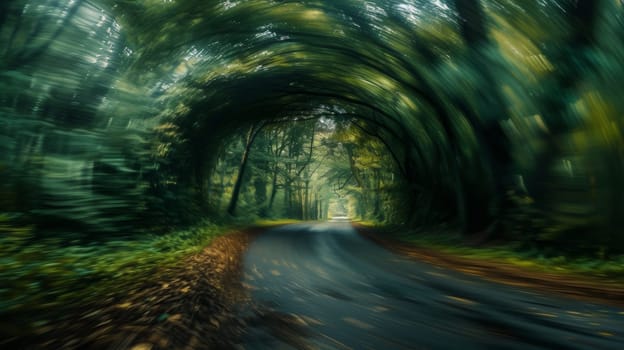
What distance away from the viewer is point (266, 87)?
15.6m

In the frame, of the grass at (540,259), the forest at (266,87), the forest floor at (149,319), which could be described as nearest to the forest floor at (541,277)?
the grass at (540,259)

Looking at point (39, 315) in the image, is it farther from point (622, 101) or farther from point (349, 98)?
point (349, 98)

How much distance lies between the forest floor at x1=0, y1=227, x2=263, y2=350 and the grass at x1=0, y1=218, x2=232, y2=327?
14 cm

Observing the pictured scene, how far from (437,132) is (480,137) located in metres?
4.07

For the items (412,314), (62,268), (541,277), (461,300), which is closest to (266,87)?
(62,268)

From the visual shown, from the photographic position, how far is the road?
10.1ft

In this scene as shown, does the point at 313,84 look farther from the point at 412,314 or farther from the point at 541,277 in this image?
the point at 412,314

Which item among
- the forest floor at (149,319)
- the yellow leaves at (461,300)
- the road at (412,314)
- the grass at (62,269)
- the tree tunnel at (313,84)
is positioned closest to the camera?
the forest floor at (149,319)

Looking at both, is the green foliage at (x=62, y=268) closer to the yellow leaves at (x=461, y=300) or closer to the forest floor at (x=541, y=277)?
the yellow leaves at (x=461, y=300)

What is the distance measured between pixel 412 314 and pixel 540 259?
4.90m

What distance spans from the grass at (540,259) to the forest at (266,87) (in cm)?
16

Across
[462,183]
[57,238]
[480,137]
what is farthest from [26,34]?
[462,183]

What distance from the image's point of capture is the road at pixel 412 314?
3080 mm

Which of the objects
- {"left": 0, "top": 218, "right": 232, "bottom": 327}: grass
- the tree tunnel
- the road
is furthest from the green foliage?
the road
